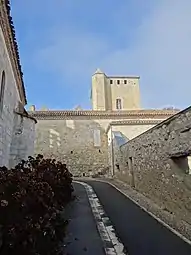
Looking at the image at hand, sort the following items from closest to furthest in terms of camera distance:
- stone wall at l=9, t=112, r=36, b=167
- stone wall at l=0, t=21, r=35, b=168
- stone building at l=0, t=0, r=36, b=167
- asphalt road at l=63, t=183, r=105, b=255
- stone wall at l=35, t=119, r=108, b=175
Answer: asphalt road at l=63, t=183, r=105, b=255 → stone building at l=0, t=0, r=36, b=167 → stone wall at l=0, t=21, r=35, b=168 → stone wall at l=9, t=112, r=36, b=167 → stone wall at l=35, t=119, r=108, b=175

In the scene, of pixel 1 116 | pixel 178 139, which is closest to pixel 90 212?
pixel 178 139

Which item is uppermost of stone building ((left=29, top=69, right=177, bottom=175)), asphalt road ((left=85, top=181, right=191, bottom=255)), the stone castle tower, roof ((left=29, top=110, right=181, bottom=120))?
the stone castle tower

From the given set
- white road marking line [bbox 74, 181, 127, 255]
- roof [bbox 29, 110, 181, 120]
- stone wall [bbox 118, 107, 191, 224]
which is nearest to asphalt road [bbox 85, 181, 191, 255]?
white road marking line [bbox 74, 181, 127, 255]

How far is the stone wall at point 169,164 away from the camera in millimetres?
6590

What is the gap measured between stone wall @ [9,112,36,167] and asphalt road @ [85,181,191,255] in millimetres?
4737

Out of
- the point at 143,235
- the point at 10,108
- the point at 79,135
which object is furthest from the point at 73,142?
the point at 143,235

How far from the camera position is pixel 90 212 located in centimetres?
755

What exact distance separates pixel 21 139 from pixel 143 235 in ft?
24.2

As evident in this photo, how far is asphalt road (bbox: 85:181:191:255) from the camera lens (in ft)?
14.2

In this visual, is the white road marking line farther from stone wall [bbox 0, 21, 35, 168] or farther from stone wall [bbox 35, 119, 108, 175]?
stone wall [bbox 35, 119, 108, 175]

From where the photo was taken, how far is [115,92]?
135 ft

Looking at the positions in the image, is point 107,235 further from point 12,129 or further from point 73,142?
point 73,142

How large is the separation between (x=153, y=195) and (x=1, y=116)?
5.87 m

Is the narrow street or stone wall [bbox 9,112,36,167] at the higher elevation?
stone wall [bbox 9,112,36,167]
